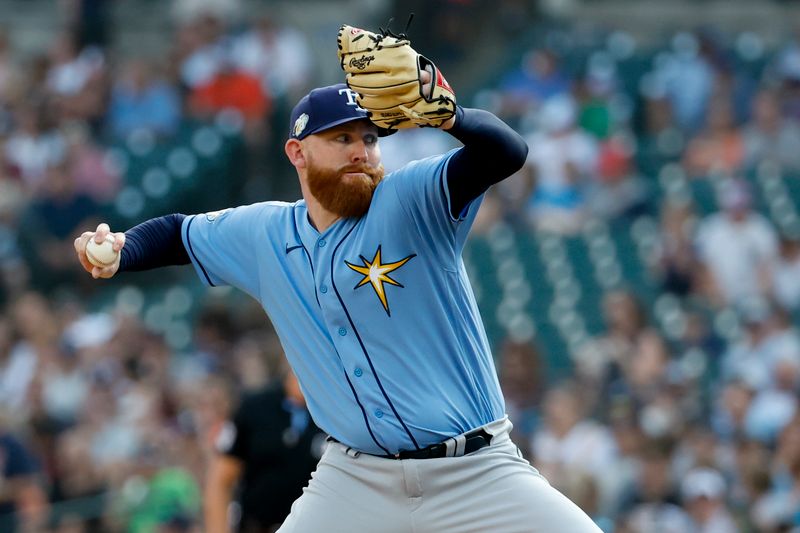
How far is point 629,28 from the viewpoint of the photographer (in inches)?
662

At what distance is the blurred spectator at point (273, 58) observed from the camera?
15.1 m

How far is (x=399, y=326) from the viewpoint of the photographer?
15.3ft

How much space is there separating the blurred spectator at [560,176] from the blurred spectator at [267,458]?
617 centimetres

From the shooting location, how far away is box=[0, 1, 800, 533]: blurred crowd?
9070 mm

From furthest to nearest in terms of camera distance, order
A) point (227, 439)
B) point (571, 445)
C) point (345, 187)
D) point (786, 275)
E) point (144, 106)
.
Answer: point (144, 106), point (786, 275), point (571, 445), point (227, 439), point (345, 187)

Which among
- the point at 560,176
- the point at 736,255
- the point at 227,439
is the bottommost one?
the point at 736,255

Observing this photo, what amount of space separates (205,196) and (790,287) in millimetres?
5722

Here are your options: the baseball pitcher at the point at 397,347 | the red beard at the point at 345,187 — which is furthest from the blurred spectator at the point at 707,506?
the red beard at the point at 345,187

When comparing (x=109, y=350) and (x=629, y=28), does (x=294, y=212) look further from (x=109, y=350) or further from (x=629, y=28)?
(x=629, y=28)

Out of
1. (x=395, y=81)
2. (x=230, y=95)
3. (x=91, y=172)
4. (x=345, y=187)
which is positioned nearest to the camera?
(x=395, y=81)

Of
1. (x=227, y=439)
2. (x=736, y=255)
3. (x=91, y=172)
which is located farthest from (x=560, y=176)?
(x=227, y=439)

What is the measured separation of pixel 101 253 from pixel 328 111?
0.84 metres

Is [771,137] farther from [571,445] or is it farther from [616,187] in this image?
[571,445]

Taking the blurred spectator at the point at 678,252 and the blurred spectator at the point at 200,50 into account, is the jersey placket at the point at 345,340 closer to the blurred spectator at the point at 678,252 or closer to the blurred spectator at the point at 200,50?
the blurred spectator at the point at 678,252
